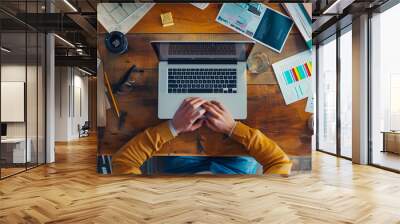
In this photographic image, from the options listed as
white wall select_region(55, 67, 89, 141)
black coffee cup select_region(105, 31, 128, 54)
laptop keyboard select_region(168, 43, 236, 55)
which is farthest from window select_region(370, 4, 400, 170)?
white wall select_region(55, 67, 89, 141)

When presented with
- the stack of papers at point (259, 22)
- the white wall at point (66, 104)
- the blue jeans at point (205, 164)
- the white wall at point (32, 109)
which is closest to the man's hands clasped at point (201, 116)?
the blue jeans at point (205, 164)

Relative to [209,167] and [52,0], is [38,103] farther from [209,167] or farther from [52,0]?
[209,167]

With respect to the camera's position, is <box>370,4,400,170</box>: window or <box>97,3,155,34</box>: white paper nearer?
<box>97,3,155,34</box>: white paper

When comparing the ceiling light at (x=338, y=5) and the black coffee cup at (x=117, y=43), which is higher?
the ceiling light at (x=338, y=5)

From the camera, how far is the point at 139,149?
217 inches

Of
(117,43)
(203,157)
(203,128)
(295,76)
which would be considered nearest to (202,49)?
(203,128)

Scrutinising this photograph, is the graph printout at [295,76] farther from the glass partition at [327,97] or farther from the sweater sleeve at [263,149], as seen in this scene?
the glass partition at [327,97]

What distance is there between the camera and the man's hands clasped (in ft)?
17.8

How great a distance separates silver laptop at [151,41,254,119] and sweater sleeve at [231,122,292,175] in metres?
0.24

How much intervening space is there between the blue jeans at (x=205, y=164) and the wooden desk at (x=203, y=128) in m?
0.10

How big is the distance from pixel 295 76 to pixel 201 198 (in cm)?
249

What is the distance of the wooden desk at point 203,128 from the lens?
5.53m

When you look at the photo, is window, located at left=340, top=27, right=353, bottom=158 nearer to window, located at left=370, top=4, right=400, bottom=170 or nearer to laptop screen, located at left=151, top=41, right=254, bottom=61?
window, located at left=370, top=4, right=400, bottom=170

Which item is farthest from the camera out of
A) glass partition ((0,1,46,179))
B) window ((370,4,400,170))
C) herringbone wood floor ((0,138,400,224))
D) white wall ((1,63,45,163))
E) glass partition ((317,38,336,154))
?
glass partition ((317,38,336,154))
